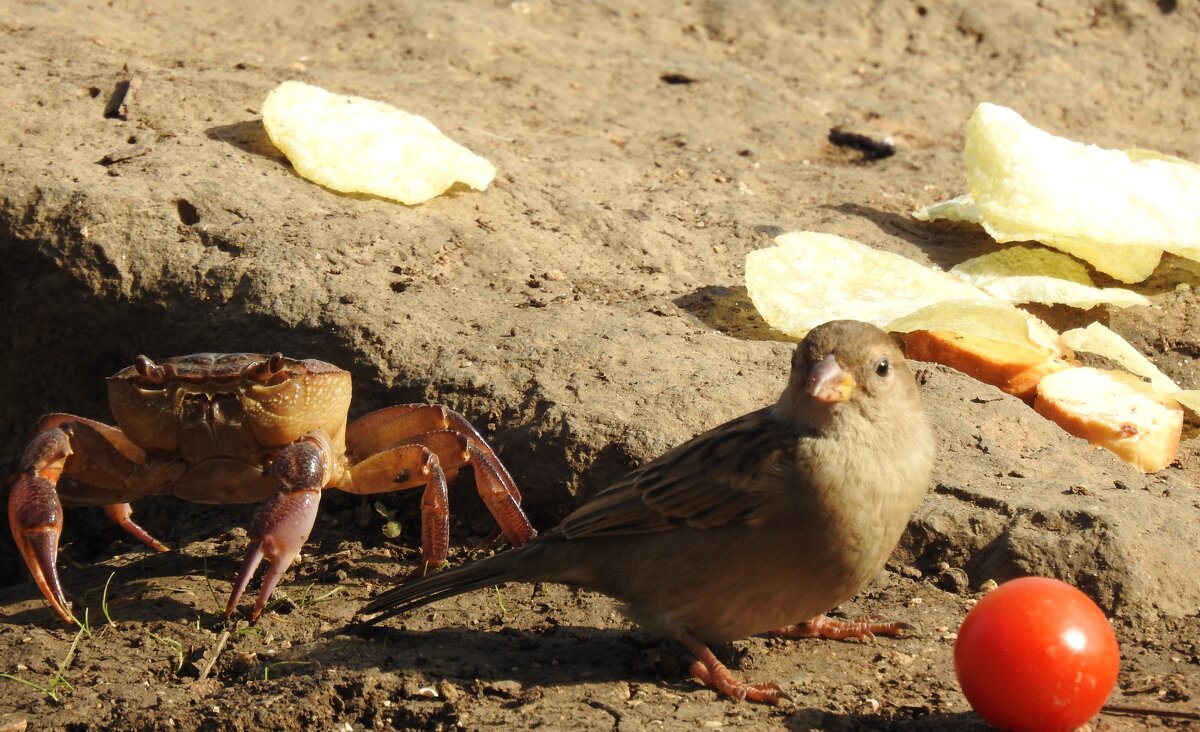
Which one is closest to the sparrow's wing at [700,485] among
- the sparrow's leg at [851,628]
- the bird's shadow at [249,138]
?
the sparrow's leg at [851,628]

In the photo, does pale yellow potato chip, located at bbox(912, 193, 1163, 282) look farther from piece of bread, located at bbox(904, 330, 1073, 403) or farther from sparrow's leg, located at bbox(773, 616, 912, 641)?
sparrow's leg, located at bbox(773, 616, 912, 641)

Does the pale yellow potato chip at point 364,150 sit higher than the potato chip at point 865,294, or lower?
higher

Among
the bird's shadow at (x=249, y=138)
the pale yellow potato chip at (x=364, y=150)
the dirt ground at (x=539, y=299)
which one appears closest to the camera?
the dirt ground at (x=539, y=299)

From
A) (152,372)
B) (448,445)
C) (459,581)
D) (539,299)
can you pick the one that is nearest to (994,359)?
(539,299)

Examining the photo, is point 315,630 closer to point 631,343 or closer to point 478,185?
point 631,343

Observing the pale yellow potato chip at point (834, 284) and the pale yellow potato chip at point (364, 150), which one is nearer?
the pale yellow potato chip at point (834, 284)

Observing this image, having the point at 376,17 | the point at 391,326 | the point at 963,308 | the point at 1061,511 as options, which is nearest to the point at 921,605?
the point at 1061,511

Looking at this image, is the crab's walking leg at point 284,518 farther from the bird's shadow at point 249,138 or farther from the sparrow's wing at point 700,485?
the bird's shadow at point 249,138
